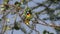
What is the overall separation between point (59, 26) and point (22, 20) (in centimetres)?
29

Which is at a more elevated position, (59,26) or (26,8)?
(26,8)

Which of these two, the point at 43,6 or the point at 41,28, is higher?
the point at 43,6

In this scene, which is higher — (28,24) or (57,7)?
(57,7)

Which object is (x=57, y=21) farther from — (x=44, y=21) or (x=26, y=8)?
(x=26, y=8)

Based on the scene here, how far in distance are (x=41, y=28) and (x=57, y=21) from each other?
14 cm

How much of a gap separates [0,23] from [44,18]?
35cm

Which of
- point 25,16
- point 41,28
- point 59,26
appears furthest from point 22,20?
point 59,26

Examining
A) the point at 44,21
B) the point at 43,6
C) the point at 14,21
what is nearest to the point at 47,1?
the point at 43,6

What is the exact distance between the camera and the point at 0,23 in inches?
71.8

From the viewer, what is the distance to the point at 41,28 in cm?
176

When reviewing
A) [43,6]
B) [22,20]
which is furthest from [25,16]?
[43,6]

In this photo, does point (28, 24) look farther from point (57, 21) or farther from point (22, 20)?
point (57, 21)

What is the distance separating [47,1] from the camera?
6.07ft

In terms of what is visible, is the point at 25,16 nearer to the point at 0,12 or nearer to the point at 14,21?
the point at 14,21
